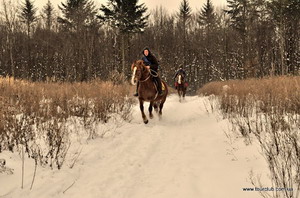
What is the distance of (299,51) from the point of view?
35.8 m

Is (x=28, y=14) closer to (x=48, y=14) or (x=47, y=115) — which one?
(x=48, y=14)

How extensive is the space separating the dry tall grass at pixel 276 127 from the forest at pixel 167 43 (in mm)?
23192

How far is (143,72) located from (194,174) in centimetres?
472

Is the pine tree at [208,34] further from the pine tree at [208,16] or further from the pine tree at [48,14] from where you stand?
the pine tree at [48,14]

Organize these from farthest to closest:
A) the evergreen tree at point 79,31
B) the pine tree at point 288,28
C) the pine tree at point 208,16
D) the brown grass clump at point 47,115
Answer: the pine tree at point 208,16 → the evergreen tree at point 79,31 → the pine tree at point 288,28 → the brown grass clump at point 47,115

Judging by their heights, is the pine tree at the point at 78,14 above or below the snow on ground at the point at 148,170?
above

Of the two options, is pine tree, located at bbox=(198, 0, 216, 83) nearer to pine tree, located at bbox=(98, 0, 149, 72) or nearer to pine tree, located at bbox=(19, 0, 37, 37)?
pine tree, located at bbox=(98, 0, 149, 72)

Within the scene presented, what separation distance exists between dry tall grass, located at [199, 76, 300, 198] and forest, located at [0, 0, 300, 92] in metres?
23.2

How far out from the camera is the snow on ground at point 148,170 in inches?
117

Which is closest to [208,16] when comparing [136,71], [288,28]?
[288,28]

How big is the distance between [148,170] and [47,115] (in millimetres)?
2884

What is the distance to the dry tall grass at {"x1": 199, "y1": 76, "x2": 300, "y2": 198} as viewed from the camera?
2791mm

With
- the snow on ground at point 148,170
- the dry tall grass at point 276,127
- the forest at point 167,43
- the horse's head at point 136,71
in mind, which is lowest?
the snow on ground at point 148,170

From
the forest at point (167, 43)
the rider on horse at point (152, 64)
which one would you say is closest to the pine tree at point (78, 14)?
the forest at point (167, 43)
